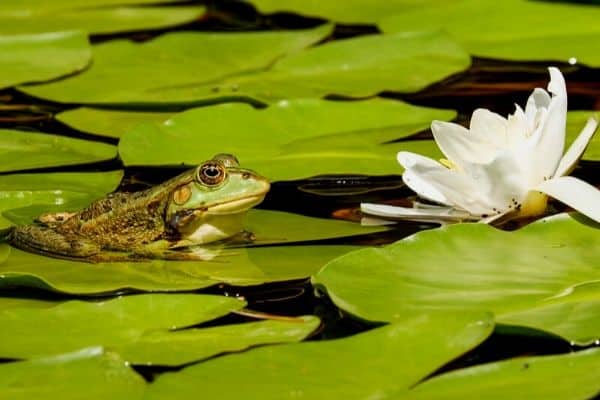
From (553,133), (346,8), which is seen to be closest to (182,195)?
(553,133)

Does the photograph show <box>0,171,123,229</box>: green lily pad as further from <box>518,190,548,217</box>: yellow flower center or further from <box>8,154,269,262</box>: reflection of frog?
<box>518,190,548,217</box>: yellow flower center

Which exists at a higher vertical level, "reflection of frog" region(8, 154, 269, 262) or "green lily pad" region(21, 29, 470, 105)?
"green lily pad" region(21, 29, 470, 105)

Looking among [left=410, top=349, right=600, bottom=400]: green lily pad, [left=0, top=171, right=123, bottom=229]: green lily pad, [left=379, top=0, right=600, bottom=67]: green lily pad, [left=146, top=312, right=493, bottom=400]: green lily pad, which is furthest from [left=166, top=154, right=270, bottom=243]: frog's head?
[left=379, top=0, right=600, bottom=67]: green lily pad

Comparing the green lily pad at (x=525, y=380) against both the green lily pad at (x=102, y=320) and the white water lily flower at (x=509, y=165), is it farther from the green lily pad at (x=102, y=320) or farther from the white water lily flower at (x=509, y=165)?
the white water lily flower at (x=509, y=165)

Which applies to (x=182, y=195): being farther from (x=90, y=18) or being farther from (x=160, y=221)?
(x=90, y=18)

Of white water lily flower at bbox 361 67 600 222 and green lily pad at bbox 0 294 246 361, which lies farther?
white water lily flower at bbox 361 67 600 222

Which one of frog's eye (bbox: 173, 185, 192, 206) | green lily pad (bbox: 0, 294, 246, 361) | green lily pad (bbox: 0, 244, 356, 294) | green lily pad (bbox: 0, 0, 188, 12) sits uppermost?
green lily pad (bbox: 0, 0, 188, 12)
